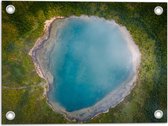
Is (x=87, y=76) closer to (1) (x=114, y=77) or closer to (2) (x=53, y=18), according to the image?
(1) (x=114, y=77)

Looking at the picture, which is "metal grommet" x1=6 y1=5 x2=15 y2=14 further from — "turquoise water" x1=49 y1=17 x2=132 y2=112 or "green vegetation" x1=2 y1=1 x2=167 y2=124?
"turquoise water" x1=49 y1=17 x2=132 y2=112

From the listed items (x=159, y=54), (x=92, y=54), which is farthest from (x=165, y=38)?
(x=92, y=54)

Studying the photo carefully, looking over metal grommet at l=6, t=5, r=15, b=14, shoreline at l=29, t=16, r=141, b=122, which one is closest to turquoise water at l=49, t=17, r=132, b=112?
shoreline at l=29, t=16, r=141, b=122

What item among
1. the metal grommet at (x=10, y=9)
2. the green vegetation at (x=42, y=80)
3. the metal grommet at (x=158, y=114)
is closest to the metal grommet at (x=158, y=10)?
the green vegetation at (x=42, y=80)

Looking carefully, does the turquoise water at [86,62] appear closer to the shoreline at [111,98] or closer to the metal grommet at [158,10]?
the shoreline at [111,98]

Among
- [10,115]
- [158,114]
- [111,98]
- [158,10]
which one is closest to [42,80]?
[10,115]
